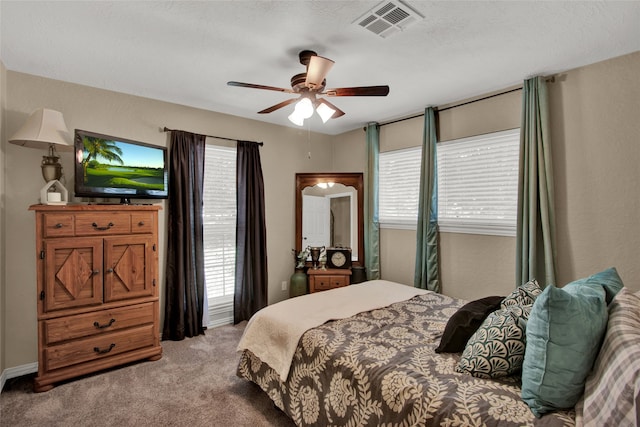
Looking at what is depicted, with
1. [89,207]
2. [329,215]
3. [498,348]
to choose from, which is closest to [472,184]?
[329,215]

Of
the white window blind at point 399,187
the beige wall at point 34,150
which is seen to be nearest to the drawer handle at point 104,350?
the beige wall at point 34,150

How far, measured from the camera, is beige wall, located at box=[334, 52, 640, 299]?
2.46 meters

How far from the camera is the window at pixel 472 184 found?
3.14 meters

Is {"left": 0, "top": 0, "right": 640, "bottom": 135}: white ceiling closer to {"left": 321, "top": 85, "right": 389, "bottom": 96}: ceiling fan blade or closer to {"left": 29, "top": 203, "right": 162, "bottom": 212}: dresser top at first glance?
{"left": 321, "top": 85, "right": 389, "bottom": 96}: ceiling fan blade

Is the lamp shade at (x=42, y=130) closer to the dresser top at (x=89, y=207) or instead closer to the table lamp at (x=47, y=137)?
the table lamp at (x=47, y=137)

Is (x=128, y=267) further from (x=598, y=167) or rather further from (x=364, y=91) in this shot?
(x=598, y=167)

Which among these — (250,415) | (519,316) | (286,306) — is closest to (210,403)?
(250,415)

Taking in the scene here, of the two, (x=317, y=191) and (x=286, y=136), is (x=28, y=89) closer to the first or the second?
(x=286, y=136)

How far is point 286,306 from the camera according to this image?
2512mm

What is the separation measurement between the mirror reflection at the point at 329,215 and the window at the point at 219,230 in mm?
1047

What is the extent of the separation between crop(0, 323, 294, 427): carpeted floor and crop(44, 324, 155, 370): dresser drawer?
166 mm

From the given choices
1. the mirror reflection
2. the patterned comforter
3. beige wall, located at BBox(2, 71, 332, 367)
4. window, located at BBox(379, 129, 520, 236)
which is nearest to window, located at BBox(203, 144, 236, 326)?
beige wall, located at BBox(2, 71, 332, 367)

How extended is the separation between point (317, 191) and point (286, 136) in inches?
34.9

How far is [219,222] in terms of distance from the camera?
3.90 metres
